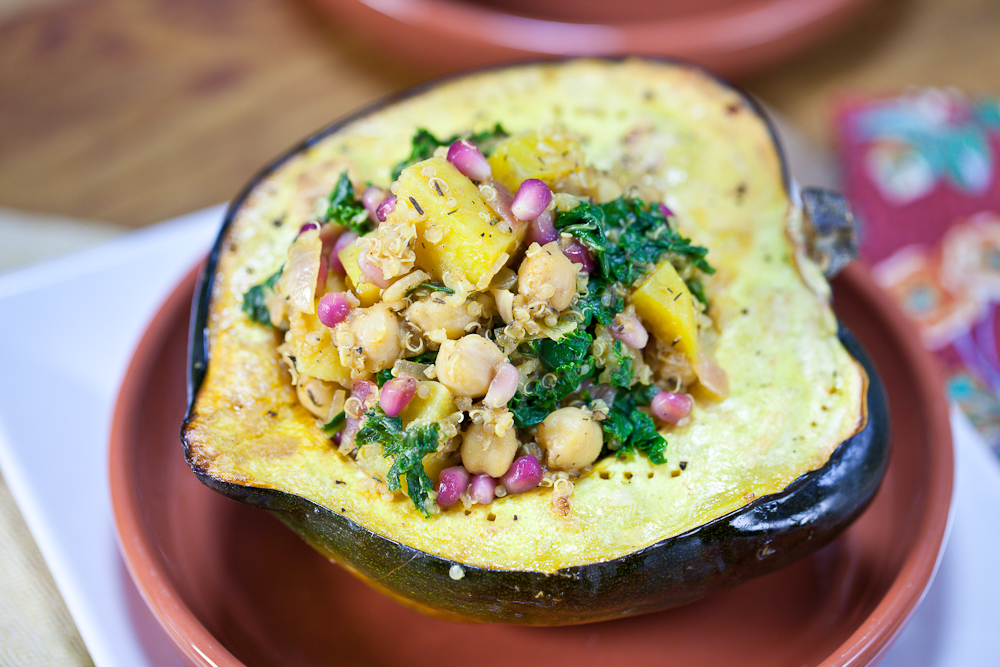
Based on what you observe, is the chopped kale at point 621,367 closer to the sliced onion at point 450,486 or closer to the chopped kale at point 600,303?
the chopped kale at point 600,303

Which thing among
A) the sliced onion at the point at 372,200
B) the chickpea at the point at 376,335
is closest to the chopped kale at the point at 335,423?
the chickpea at the point at 376,335

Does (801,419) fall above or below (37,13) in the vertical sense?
below

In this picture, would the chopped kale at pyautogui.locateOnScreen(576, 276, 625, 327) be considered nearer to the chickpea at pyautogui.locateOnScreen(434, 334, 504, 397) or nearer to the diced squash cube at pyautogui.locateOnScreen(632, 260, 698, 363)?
the diced squash cube at pyautogui.locateOnScreen(632, 260, 698, 363)

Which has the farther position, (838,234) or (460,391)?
(838,234)

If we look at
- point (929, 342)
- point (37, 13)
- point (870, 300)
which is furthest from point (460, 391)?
point (37, 13)

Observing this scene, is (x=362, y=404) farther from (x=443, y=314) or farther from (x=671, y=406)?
(x=671, y=406)

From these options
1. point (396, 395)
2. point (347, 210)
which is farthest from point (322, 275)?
point (396, 395)

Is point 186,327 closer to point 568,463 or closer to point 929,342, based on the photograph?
point 568,463
